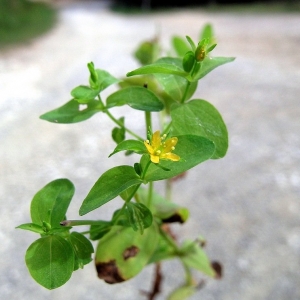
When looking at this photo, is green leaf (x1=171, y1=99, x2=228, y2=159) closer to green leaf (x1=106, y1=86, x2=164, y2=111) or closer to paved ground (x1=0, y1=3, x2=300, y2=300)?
green leaf (x1=106, y1=86, x2=164, y2=111)

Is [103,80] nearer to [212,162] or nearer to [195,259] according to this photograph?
[195,259]

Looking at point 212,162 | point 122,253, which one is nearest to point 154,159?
point 122,253

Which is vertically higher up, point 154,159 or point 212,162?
point 154,159

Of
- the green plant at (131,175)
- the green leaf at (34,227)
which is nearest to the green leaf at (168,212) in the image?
the green plant at (131,175)

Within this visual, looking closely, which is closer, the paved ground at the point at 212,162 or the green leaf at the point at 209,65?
the green leaf at the point at 209,65

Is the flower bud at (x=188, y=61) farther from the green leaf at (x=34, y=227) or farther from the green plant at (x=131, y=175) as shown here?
the green leaf at (x=34, y=227)

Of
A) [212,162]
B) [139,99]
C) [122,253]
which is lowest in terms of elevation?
[212,162]

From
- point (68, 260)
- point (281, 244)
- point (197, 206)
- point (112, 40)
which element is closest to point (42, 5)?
point (112, 40)
